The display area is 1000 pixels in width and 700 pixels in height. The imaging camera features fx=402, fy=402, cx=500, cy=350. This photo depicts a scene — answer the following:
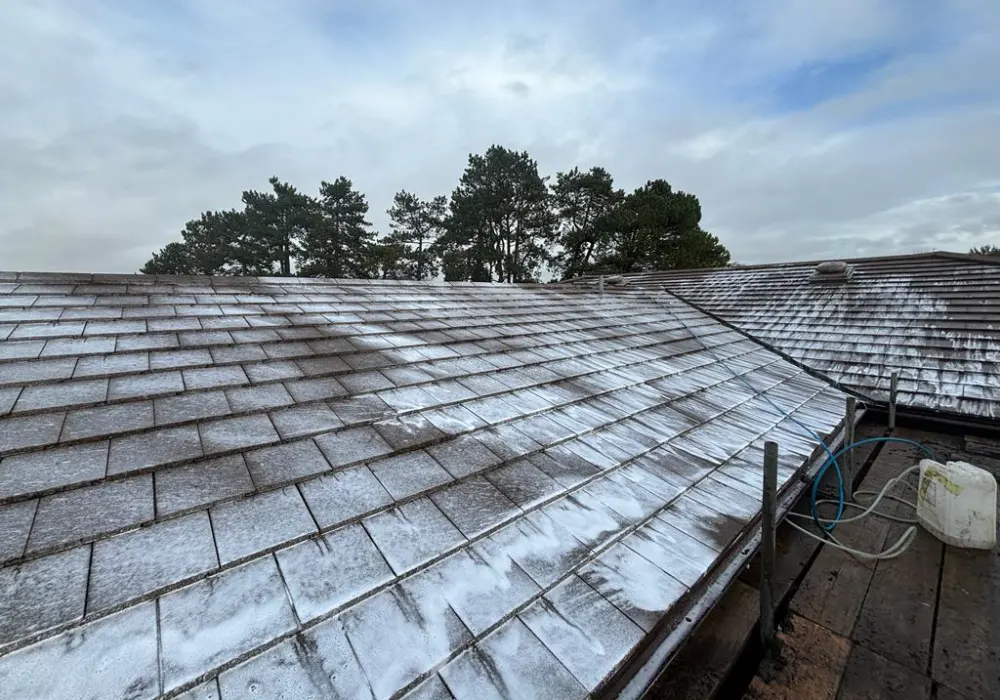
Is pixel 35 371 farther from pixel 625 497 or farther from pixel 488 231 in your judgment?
pixel 488 231

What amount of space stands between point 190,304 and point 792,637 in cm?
497

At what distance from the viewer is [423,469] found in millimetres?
2053

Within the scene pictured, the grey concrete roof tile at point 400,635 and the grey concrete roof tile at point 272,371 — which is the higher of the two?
the grey concrete roof tile at point 272,371

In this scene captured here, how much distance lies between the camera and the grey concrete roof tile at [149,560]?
1.21m

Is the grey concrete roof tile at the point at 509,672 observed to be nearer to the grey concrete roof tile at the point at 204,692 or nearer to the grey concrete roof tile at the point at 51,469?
the grey concrete roof tile at the point at 204,692

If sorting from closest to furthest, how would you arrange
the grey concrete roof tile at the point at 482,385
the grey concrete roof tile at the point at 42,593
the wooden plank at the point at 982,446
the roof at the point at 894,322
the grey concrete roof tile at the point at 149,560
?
the grey concrete roof tile at the point at 42,593 → the grey concrete roof tile at the point at 149,560 → the grey concrete roof tile at the point at 482,385 → the wooden plank at the point at 982,446 → the roof at the point at 894,322

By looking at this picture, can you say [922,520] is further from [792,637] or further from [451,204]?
[451,204]

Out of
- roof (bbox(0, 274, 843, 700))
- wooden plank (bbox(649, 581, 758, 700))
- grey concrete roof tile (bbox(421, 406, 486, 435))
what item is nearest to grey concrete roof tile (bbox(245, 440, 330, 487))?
roof (bbox(0, 274, 843, 700))

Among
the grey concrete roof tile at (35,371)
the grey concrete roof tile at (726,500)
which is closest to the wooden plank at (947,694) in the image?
the grey concrete roof tile at (726,500)

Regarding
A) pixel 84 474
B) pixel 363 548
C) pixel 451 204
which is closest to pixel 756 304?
pixel 363 548

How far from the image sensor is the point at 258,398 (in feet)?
7.75

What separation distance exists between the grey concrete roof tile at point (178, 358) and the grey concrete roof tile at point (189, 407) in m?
0.42

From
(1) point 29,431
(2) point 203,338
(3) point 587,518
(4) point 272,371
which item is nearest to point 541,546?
(3) point 587,518

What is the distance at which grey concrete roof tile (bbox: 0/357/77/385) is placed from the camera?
83.4 inches
